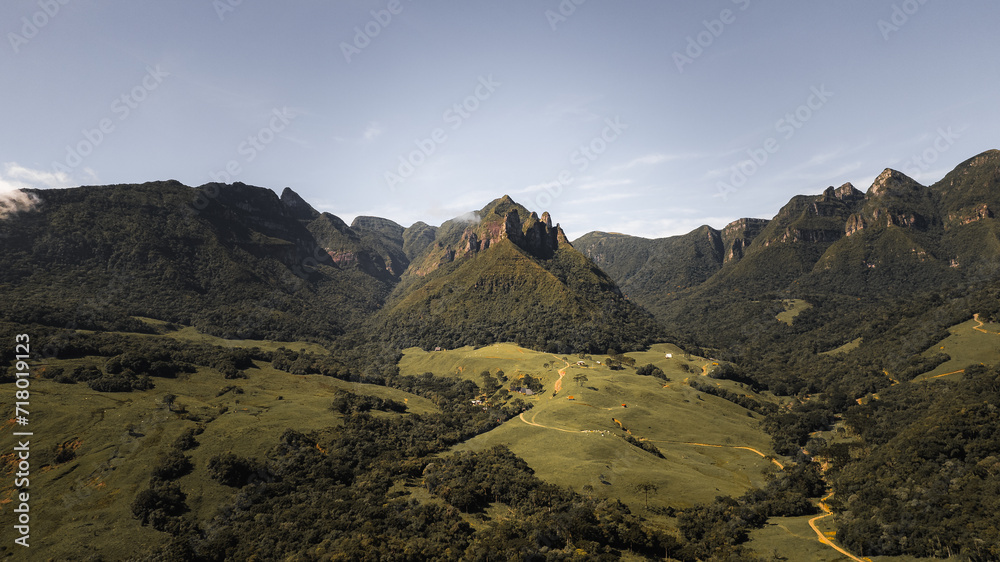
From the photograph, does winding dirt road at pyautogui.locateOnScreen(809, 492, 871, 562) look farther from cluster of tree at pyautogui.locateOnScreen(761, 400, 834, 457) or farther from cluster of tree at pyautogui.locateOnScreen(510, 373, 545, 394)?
cluster of tree at pyautogui.locateOnScreen(510, 373, 545, 394)

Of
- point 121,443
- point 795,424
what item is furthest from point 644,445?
point 121,443

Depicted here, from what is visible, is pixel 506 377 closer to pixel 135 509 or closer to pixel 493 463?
pixel 493 463

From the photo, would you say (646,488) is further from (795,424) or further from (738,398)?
(738,398)

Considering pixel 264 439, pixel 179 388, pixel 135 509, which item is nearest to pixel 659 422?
pixel 264 439

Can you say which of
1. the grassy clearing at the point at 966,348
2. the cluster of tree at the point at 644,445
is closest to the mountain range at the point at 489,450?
the grassy clearing at the point at 966,348

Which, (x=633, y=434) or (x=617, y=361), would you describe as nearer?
(x=633, y=434)

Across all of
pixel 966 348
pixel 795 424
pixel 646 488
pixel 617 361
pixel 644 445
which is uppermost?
pixel 617 361
